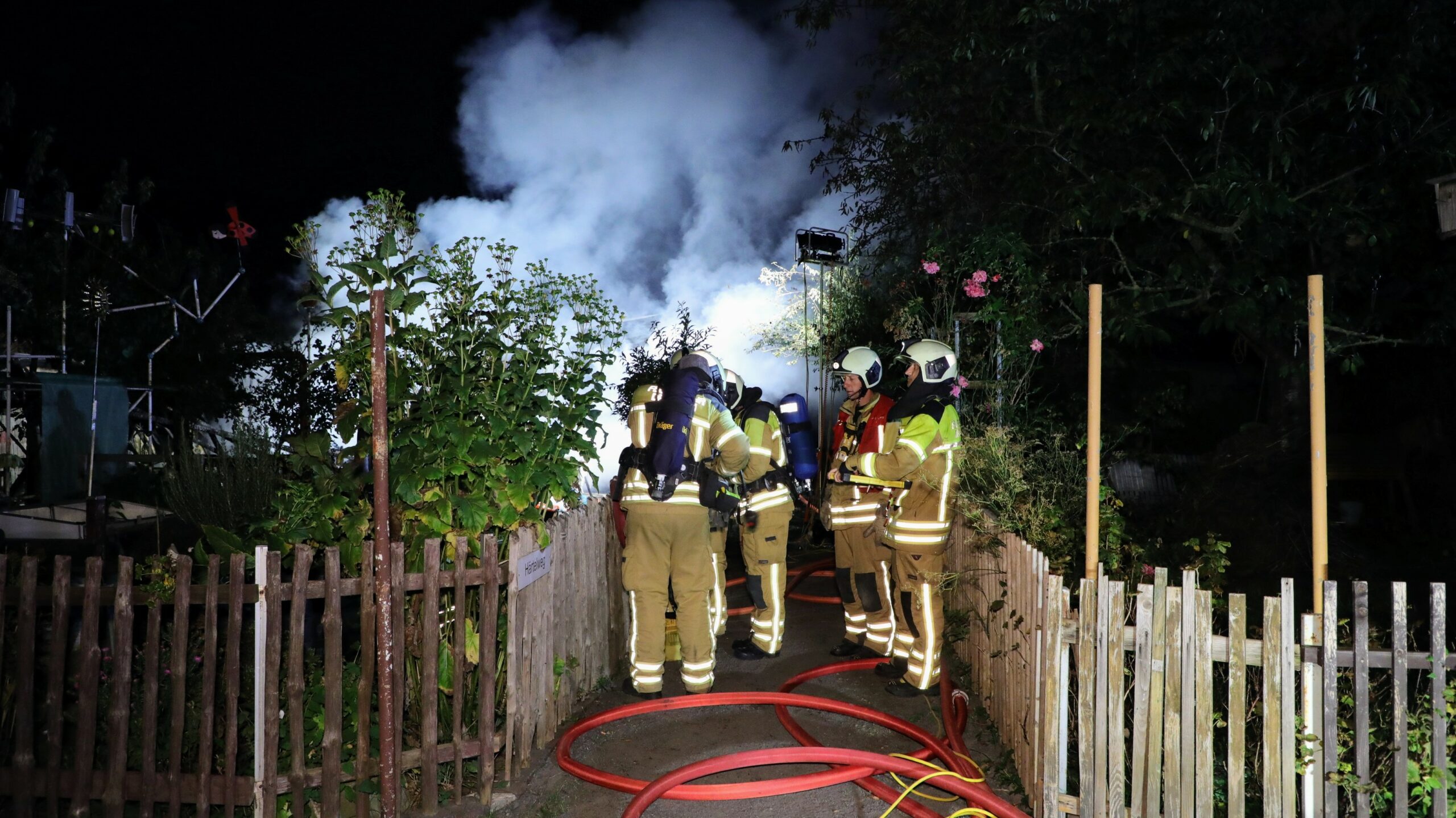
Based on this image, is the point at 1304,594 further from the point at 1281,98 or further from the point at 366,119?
the point at 366,119

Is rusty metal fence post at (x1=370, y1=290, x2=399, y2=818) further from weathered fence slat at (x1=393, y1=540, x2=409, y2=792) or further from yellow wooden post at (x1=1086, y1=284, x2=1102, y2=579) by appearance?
yellow wooden post at (x1=1086, y1=284, x2=1102, y2=579)

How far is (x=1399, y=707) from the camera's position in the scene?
10.8 feet

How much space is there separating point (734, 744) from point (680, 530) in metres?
1.23

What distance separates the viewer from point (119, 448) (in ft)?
44.7

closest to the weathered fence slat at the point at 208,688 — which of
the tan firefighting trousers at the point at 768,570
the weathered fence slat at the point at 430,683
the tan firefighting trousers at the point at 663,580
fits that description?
the weathered fence slat at the point at 430,683

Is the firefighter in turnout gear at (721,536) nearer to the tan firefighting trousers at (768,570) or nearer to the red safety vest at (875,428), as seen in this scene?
the tan firefighting trousers at (768,570)

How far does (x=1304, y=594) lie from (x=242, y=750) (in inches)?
295

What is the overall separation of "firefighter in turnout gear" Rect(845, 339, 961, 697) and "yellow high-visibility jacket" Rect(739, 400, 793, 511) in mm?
767

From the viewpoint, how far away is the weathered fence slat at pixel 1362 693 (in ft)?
10.7

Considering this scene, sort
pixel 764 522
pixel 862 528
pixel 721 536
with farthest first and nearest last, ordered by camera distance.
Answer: pixel 721 536
pixel 764 522
pixel 862 528

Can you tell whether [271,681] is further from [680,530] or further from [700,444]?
[700,444]

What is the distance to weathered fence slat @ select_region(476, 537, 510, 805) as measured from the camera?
4.17 meters

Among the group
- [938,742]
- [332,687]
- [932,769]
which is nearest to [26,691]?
[332,687]

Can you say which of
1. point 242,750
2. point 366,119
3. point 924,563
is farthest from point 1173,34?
point 366,119
